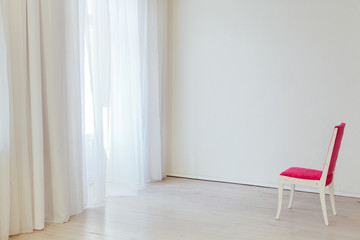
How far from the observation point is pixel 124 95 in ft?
15.7

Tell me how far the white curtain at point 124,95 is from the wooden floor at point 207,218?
36 centimetres

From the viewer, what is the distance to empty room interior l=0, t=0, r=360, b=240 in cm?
347

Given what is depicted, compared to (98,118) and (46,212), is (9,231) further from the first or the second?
(98,118)

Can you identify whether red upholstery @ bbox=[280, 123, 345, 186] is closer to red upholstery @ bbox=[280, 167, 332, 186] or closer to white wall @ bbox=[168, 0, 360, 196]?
red upholstery @ bbox=[280, 167, 332, 186]

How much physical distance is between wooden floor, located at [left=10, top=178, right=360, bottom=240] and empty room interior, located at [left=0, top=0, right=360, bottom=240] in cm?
2

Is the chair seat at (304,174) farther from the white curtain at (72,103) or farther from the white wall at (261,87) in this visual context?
the white curtain at (72,103)

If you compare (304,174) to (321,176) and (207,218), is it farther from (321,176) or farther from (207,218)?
(207,218)

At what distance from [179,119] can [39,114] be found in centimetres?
234

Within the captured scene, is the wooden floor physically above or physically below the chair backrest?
below

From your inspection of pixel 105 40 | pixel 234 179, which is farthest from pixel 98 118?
pixel 234 179

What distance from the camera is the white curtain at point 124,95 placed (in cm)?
423

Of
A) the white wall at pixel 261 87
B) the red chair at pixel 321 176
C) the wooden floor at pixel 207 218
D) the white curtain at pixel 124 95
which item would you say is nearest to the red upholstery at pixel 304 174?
the red chair at pixel 321 176

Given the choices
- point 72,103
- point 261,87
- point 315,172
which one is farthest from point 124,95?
point 315,172

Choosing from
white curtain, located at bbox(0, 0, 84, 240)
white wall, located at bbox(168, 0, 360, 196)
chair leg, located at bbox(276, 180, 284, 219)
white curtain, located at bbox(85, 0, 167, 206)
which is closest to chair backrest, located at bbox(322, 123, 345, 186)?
chair leg, located at bbox(276, 180, 284, 219)
